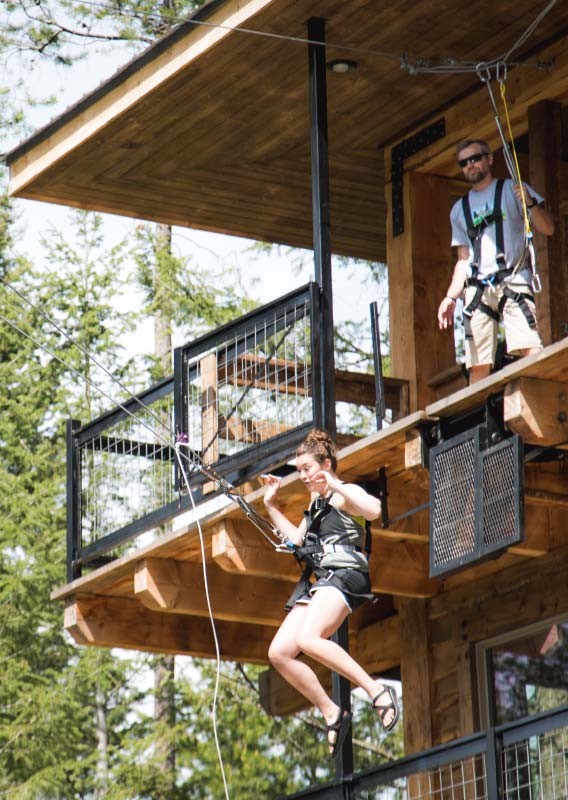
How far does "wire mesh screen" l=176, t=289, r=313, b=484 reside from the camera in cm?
1078

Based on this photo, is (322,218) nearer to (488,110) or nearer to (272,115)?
(488,110)

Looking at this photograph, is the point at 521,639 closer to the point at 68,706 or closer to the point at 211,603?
the point at 211,603

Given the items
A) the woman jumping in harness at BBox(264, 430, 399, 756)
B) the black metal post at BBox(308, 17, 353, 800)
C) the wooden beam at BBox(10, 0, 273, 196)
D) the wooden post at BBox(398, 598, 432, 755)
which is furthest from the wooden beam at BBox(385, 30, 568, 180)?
the woman jumping in harness at BBox(264, 430, 399, 756)

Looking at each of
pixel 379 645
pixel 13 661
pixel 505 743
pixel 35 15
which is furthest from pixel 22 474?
pixel 505 743

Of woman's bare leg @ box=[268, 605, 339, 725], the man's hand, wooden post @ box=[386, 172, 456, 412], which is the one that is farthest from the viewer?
wooden post @ box=[386, 172, 456, 412]

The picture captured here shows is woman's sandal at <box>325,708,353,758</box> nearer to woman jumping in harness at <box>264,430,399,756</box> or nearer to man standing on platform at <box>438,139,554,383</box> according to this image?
woman jumping in harness at <box>264,430,399,756</box>

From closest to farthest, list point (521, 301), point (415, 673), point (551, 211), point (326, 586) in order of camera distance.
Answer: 1. point (326, 586)
2. point (521, 301)
3. point (551, 211)
4. point (415, 673)

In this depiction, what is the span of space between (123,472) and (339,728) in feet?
10.7

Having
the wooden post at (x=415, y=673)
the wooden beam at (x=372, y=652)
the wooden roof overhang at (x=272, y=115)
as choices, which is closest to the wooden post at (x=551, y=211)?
the wooden roof overhang at (x=272, y=115)

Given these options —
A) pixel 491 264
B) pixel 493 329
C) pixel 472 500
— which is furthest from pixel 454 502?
pixel 491 264

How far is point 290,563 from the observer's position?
1152 centimetres

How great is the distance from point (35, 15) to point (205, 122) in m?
13.5

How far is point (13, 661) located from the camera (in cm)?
2077

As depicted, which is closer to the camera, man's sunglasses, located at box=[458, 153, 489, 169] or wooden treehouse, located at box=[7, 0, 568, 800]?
man's sunglasses, located at box=[458, 153, 489, 169]
